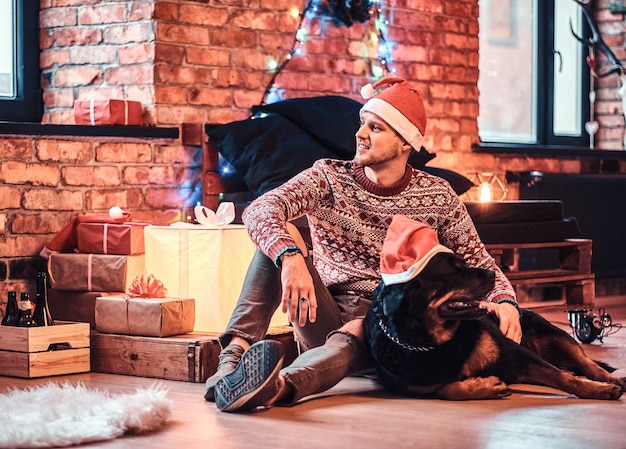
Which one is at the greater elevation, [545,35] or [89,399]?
[545,35]

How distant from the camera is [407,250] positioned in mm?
3213

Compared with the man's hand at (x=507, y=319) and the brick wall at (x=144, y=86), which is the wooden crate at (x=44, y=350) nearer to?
the brick wall at (x=144, y=86)

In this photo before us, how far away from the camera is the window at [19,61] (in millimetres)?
5086

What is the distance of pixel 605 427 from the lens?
2.98 metres

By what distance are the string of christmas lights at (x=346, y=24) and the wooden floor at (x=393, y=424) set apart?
7.02 feet

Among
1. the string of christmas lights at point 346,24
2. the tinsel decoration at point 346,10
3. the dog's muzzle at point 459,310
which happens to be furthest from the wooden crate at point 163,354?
the tinsel decoration at point 346,10

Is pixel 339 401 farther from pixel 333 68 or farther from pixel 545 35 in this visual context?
pixel 545 35

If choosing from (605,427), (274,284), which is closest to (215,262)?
(274,284)

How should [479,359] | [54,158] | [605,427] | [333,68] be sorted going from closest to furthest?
[605,427]
[479,359]
[54,158]
[333,68]

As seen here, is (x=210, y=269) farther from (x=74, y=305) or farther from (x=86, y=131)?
(x=86, y=131)

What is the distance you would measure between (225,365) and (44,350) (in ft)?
2.98

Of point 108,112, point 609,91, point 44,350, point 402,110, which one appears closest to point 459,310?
point 402,110

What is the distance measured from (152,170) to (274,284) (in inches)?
66.2

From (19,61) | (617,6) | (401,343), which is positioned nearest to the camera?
(401,343)
